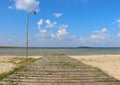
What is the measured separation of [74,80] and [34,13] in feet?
65.1

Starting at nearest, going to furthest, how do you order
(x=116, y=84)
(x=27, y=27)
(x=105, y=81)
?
(x=116, y=84) → (x=105, y=81) → (x=27, y=27)

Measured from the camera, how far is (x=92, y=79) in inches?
339

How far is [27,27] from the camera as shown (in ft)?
89.6

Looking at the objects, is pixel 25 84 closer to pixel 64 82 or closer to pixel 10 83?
pixel 10 83

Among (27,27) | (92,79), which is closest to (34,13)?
(27,27)

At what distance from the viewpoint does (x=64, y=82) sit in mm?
8062

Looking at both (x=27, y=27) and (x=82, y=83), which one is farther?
(x=27, y=27)

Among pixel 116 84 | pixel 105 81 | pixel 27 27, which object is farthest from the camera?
pixel 27 27

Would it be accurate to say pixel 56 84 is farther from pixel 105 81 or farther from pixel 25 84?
pixel 105 81

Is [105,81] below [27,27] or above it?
below

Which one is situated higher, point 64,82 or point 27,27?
point 27,27

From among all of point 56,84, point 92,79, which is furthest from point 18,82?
point 92,79

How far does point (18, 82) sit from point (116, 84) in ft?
9.07

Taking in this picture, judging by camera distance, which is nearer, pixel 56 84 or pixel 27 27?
pixel 56 84
